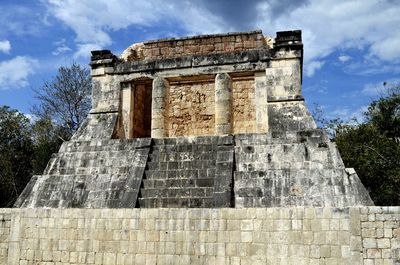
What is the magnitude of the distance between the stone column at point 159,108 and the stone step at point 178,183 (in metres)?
2.19

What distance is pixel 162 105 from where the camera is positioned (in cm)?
1135

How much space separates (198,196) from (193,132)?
12.5 ft

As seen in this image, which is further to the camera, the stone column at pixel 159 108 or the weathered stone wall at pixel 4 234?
the stone column at pixel 159 108

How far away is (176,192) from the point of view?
8.85 meters

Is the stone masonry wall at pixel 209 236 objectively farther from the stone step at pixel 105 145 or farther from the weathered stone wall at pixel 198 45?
the weathered stone wall at pixel 198 45

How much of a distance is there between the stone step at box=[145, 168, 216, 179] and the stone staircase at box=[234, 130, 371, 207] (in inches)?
24.7

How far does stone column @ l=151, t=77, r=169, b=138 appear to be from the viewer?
1122 centimetres

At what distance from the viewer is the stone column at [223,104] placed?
1087 centimetres

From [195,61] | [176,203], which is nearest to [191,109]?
[195,61]

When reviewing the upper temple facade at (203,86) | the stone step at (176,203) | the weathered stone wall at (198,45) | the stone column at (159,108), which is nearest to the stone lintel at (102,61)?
the upper temple facade at (203,86)

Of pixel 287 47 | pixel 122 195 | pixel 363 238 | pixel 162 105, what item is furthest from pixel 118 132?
pixel 363 238

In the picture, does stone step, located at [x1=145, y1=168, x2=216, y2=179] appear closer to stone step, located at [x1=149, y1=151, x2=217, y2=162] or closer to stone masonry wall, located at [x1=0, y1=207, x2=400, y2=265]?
stone step, located at [x1=149, y1=151, x2=217, y2=162]

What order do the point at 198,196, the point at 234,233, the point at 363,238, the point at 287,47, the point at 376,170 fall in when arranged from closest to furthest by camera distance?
1. the point at 363,238
2. the point at 234,233
3. the point at 198,196
4. the point at 287,47
5. the point at 376,170

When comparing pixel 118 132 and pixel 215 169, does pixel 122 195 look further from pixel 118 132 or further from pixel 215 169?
pixel 118 132
